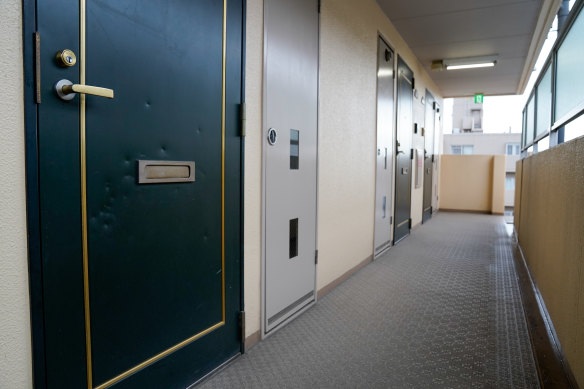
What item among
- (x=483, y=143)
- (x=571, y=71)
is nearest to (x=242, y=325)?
(x=571, y=71)

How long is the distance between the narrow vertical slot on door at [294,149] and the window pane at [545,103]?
1935 mm

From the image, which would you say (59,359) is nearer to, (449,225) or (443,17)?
(443,17)

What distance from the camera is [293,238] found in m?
2.38

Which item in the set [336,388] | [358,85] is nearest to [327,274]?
[336,388]

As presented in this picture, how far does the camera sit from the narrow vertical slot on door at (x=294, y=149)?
91.0 inches

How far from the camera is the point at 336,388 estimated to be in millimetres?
1658

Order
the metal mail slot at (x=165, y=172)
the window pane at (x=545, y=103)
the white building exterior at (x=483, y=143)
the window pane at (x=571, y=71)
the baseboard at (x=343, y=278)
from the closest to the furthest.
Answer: the metal mail slot at (x=165, y=172) → the window pane at (x=571, y=71) → the baseboard at (x=343, y=278) → the window pane at (x=545, y=103) → the white building exterior at (x=483, y=143)

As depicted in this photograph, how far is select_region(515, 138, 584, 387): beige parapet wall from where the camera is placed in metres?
1.47

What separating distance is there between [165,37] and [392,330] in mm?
1983

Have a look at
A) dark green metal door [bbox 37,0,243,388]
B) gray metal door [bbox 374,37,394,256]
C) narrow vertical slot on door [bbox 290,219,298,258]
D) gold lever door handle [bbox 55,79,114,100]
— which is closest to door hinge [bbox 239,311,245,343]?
dark green metal door [bbox 37,0,243,388]

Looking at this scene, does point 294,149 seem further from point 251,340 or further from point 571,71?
point 571,71

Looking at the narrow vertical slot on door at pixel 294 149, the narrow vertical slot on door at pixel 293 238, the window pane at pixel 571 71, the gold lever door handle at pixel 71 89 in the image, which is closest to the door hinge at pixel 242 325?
the narrow vertical slot on door at pixel 293 238

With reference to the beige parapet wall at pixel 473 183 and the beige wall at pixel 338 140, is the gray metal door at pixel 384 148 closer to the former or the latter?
the beige wall at pixel 338 140

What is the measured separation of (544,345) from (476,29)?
12.8 feet
